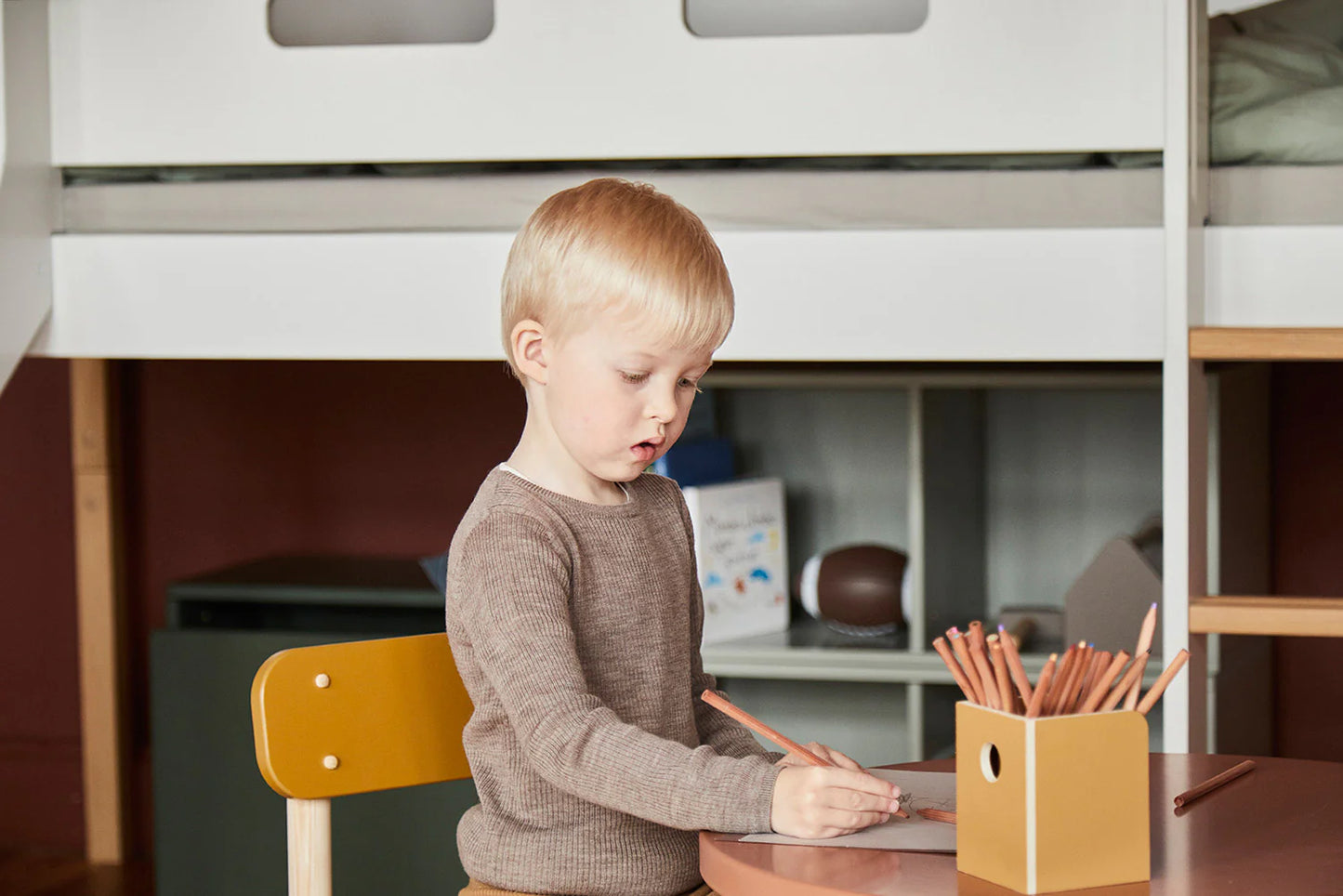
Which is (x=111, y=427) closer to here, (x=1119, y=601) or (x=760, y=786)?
(x=1119, y=601)

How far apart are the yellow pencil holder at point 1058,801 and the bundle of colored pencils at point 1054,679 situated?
0.01 meters

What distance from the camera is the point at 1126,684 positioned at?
710 mm

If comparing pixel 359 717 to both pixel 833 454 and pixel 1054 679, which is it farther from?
pixel 833 454

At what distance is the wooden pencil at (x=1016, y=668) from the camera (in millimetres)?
681

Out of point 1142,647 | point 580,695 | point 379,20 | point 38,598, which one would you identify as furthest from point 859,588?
point 38,598

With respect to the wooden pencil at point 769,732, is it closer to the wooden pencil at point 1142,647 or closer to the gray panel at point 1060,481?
the wooden pencil at point 1142,647

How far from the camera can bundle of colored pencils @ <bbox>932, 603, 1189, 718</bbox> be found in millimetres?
689

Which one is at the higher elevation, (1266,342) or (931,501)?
(1266,342)

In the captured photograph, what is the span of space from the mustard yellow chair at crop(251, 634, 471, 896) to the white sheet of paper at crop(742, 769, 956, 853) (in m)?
0.33

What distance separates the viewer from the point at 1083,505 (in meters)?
2.25

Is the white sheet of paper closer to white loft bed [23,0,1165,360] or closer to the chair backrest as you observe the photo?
the chair backrest

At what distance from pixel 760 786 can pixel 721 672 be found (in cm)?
121

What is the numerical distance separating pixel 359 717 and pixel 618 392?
29cm

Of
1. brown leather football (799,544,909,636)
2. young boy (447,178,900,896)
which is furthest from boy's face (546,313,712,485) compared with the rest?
brown leather football (799,544,909,636)
